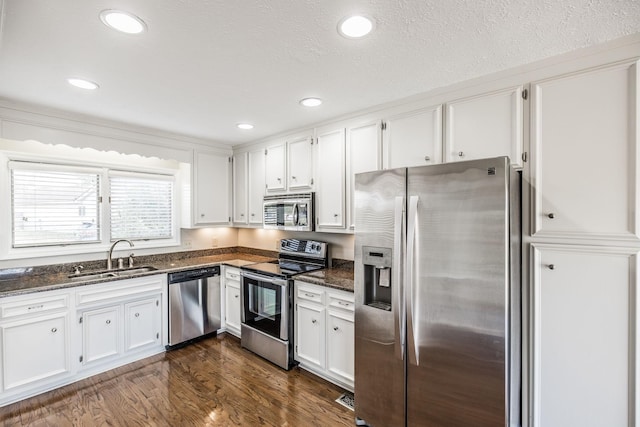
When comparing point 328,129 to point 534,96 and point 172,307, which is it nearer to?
point 534,96

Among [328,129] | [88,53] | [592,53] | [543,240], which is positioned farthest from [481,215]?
[88,53]

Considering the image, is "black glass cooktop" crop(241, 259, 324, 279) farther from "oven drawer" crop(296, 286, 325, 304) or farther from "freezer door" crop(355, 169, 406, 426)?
"freezer door" crop(355, 169, 406, 426)

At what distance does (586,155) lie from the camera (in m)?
1.74

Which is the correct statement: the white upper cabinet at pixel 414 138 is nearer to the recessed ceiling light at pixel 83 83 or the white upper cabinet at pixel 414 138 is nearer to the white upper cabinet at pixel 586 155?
the white upper cabinet at pixel 586 155

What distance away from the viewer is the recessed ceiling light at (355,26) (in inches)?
58.5

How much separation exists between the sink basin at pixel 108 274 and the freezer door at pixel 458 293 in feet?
9.26

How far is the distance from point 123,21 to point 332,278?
2.28 meters

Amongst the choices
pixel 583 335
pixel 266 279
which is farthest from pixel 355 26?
pixel 266 279

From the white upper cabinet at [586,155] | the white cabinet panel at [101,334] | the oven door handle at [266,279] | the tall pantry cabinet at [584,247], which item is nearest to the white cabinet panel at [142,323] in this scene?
the white cabinet panel at [101,334]

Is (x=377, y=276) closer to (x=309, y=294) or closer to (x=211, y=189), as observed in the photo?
(x=309, y=294)

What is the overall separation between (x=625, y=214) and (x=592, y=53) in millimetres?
909

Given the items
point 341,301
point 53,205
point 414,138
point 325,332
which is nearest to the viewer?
point 414,138

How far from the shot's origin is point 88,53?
5.88 feet

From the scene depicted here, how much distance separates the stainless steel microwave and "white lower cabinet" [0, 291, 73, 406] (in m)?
1.99
